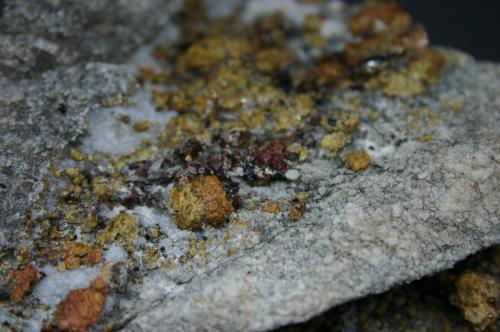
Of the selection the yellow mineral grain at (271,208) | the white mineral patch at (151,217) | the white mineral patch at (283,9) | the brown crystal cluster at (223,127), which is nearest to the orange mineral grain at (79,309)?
the brown crystal cluster at (223,127)

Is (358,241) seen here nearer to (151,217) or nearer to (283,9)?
(151,217)

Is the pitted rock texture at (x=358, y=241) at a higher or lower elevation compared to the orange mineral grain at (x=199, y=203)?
lower

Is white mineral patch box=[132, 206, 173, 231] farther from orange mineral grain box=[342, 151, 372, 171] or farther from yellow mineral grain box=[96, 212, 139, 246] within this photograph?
orange mineral grain box=[342, 151, 372, 171]

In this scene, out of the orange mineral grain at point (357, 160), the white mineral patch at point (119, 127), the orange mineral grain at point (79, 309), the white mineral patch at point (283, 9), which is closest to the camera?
the orange mineral grain at point (79, 309)

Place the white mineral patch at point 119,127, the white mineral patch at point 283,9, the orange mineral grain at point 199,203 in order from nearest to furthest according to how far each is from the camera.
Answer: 1. the orange mineral grain at point 199,203
2. the white mineral patch at point 119,127
3. the white mineral patch at point 283,9

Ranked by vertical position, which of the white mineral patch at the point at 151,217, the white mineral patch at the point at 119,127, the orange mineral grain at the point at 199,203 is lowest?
the white mineral patch at the point at 151,217

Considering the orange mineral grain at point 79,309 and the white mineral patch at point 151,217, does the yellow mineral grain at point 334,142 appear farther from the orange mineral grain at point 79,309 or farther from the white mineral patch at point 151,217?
the orange mineral grain at point 79,309
